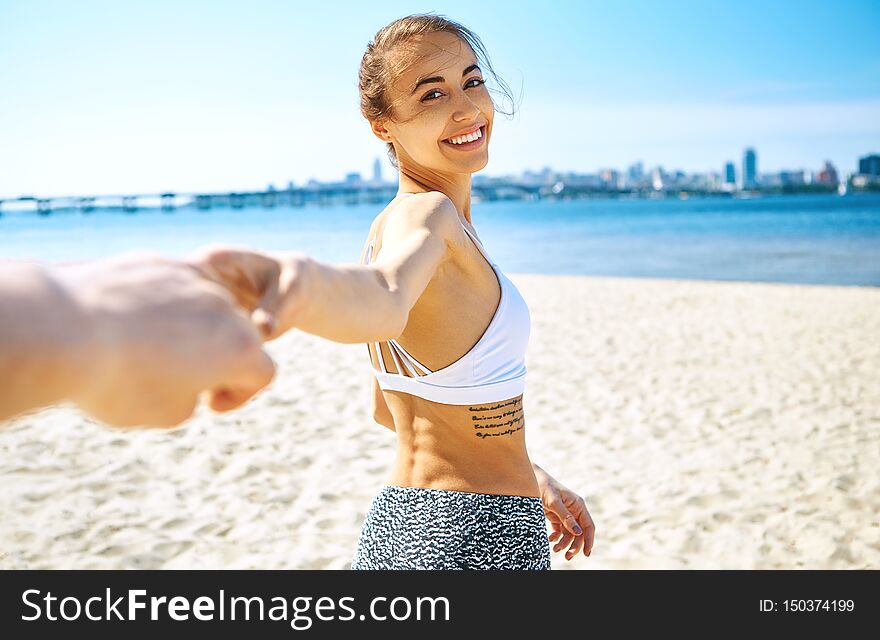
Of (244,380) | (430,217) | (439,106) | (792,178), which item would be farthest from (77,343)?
(792,178)

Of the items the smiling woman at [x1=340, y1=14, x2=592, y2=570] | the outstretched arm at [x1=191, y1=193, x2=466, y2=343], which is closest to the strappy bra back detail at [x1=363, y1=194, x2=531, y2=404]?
the smiling woman at [x1=340, y1=14, x2=592, y2=570]

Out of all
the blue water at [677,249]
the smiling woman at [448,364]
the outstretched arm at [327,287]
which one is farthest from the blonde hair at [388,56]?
the blue water at [677,249]

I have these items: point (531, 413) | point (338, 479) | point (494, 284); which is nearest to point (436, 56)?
point (494, 284)

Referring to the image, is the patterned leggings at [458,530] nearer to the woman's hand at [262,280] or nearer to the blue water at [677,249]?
the woman's hand at [262,280]

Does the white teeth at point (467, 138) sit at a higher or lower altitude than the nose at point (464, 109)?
lower

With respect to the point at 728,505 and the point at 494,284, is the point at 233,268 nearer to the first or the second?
the point at 494,284

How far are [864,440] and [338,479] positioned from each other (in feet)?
15.2

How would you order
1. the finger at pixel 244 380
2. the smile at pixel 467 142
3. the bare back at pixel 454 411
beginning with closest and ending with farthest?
the finger at pixel 244 380 < the bare back at pixel 454 411 < the smile at pixel 467 142

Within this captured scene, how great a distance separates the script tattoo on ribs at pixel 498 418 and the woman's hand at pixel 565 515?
1.24 ft

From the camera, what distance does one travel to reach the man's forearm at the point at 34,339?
478mm

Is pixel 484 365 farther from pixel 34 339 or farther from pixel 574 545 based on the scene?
Answer: pixel 34 339

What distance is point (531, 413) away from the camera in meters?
7.36

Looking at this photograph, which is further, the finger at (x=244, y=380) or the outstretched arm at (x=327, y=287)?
the outstretched arm at (x=327, y=287)

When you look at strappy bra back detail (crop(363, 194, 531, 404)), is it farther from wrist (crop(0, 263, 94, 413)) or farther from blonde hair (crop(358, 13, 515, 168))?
wrist (crop(0, 263, 94, 413))
